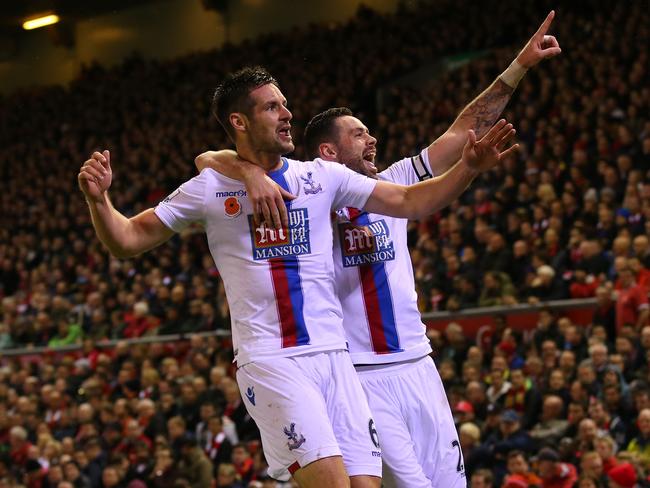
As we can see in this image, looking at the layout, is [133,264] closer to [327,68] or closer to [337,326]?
[327,68]

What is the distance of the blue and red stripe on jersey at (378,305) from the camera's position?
6.28 m

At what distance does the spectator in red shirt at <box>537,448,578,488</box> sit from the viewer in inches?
413

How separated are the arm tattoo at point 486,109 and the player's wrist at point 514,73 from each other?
3cm

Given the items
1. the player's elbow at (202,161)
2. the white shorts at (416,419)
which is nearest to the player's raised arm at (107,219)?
the player's elbow at (202,161)

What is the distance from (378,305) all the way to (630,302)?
272 inches

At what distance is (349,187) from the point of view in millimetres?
5621

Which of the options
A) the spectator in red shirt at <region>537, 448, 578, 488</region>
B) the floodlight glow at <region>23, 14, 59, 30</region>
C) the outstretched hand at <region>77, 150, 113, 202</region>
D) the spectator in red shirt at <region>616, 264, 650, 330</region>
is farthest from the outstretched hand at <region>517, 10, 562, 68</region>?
the floodlight glow at <region>23, 14, 59, 30</region>

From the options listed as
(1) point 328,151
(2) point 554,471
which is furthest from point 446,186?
(2) point 554,471

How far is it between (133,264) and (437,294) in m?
8.81

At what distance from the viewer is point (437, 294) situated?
50.4 ft

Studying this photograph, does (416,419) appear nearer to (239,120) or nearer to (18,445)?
(239,120)

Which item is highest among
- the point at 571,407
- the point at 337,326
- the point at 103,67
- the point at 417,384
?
the point at 103,67

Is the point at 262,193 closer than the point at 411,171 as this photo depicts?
Yes

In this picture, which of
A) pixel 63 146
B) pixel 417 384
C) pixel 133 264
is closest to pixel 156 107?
pixel 63 146
